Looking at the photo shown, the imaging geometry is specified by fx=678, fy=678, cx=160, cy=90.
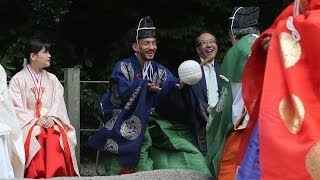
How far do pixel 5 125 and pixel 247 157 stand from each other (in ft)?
8.47

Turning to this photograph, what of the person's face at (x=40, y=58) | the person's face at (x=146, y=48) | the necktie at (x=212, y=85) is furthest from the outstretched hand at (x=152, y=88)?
the person's face at (x=40, y=58)

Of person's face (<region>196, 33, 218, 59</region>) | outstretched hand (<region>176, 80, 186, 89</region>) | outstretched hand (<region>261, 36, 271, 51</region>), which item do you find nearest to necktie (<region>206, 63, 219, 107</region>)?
person's face (<region>196, 33, 218, 59</region>)

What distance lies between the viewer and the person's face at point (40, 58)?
547cm

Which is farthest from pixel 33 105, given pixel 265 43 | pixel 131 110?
pixel 265 43

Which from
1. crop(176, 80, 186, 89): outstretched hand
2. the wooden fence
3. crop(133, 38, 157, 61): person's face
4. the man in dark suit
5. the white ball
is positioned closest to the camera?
the white ball

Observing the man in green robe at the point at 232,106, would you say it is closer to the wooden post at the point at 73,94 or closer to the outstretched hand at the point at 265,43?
the outstretched hand at the point at 265,43

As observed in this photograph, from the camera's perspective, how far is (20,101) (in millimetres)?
5379

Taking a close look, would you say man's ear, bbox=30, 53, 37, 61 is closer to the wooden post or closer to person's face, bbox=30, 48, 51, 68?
person's face, bbox=30, 48, 51, 68

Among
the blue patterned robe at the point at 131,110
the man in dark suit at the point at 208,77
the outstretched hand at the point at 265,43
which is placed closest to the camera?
the outstretched hand at the point at 265,43

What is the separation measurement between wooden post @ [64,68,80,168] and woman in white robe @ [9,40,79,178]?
0.28 meters

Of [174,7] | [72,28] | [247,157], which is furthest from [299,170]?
[72,28]

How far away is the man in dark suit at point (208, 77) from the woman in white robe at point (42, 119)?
113 centimetres

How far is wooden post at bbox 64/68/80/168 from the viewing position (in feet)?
19.5

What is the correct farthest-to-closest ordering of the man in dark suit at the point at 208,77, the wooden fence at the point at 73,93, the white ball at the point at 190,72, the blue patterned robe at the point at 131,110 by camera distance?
the wooden fence at the point at 73,93 → the man in dark suit at the point at 208,77 → the blue patterned robe at the point at 131,110 → the white ball at the point at 190,72
